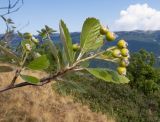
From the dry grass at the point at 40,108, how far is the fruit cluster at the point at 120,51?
5202 millimetres

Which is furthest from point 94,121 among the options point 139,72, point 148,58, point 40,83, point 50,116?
point 148,58

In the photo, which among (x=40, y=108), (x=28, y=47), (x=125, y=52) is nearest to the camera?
(x=125, y=52)

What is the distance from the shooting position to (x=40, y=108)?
8328 millimetres

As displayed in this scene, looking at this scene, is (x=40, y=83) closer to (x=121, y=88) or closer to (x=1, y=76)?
(x=1, y=76)

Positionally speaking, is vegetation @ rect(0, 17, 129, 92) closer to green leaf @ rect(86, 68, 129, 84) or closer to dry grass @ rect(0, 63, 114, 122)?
green leaf @ rect(86, 68, 129, 84)

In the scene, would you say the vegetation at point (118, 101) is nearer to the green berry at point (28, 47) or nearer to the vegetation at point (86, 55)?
the green berry at point (28, 47)

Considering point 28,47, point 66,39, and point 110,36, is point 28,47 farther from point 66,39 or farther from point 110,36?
point 110,36

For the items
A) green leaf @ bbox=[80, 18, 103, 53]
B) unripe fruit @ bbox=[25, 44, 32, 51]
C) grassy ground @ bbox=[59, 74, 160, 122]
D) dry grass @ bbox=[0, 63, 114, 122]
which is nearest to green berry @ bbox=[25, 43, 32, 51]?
unripe fruit @ bbox=[25, 44, 32, 51]

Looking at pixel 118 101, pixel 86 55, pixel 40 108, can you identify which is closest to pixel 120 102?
pixel 118 101

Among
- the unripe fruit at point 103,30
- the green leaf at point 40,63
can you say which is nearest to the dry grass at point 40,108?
the green leaf at point 40,63

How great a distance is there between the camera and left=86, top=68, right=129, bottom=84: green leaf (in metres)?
1.43

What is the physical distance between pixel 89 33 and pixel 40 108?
22.8 ft

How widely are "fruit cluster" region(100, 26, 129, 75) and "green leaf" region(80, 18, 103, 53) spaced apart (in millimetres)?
22

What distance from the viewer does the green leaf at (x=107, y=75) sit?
1.43 m
